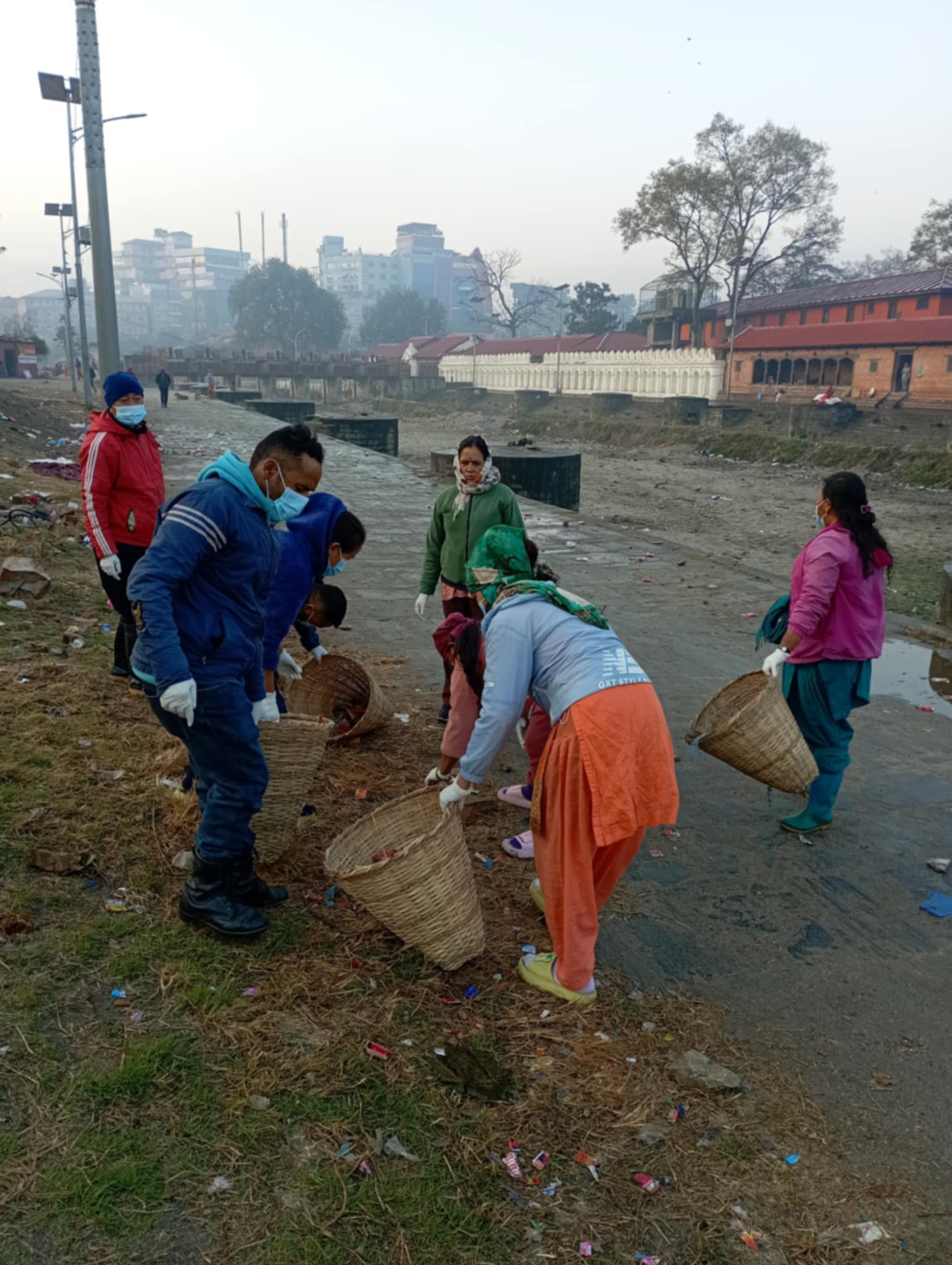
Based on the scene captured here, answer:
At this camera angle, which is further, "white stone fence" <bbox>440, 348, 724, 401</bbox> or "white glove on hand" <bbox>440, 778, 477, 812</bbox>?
"white stone fence" <bbox>440, 348, 724, 401</bbox>

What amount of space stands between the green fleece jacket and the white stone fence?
36.5m

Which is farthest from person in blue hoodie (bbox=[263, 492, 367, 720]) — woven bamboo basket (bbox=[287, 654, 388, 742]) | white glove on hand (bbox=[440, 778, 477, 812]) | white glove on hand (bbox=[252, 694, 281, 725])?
white glove on hand (bbox=[440, 778, 477, 812])

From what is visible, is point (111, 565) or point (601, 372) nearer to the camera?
point (111, 565)

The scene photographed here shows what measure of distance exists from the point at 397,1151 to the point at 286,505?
2.12 meters

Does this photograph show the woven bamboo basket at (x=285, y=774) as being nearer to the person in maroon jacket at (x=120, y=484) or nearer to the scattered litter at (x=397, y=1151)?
the scattered litter at (x=397, y=1151)

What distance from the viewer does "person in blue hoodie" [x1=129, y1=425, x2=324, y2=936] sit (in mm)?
2523

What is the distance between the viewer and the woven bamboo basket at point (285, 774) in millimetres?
3174

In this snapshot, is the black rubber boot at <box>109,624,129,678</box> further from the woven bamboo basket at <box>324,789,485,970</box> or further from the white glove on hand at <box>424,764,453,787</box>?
the woven bamboo basket at <box>324,789,485,970</box>

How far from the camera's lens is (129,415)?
478 centimetres

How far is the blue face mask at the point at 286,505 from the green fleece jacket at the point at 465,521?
119cm

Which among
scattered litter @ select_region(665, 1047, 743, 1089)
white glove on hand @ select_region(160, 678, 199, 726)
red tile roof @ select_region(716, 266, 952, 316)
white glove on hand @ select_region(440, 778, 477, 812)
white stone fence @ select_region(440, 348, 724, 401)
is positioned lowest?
scattered litter @ select_region(665, 1047, 743, 1089)

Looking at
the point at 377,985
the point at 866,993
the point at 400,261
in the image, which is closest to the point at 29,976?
the point at 377,985

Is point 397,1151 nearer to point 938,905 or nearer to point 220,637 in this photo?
point 220,637

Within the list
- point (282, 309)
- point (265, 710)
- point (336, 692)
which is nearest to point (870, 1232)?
point (265, 710)
